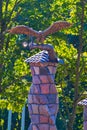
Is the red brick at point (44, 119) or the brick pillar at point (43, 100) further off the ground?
the brick pillar at point (43, 100)

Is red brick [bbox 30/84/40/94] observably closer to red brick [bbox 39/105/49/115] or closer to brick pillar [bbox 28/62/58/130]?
brick pillar [bbox 28/62/58/130]

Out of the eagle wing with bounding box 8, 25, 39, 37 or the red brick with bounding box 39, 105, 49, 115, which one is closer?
the red brick with bounding box 39, 105, 49, 115

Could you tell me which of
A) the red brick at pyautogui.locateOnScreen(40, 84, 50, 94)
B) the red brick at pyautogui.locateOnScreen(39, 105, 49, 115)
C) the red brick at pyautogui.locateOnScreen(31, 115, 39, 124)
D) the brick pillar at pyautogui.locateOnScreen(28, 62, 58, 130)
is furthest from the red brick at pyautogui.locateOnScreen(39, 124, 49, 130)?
the red brick at pyautogui.locateOnScreen(40, 84, 50, 94)

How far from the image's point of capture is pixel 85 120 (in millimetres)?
11367

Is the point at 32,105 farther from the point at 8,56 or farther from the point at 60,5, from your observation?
the point at 60,5

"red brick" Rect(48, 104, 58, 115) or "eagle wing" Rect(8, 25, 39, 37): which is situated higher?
"eagle wing" Rect(8, 25, 39, 37)

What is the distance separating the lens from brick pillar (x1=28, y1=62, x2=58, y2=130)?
30.9 ft

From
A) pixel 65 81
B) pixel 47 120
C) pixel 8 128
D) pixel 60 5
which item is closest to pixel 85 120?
pixel 47 120

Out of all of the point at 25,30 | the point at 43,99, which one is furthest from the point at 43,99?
the point at 25,30

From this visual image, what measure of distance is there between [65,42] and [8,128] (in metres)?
11.3

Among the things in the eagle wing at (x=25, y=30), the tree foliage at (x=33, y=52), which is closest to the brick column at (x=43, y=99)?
the eagle wing at (x=25, y=30)

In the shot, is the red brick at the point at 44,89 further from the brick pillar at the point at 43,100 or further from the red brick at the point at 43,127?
the red brick at the point at 43,127

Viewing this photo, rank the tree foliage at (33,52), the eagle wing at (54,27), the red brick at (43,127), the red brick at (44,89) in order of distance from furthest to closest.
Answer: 1. the tree foliage at (33,52)
2. the eagle wing at (54,27)
3. the red brick at (44,89)
4. the red brick at (43,127)

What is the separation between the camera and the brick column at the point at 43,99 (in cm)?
942
